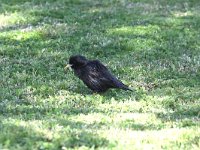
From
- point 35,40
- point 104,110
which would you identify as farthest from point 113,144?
point 35,40

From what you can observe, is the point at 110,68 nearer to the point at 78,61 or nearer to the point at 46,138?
the point at 78,61

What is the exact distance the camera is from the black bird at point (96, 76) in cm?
1750

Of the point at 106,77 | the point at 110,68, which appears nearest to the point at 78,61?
the point at 106,77

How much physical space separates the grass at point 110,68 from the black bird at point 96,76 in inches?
13.3

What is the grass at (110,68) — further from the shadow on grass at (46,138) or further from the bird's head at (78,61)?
the bird's head at (78,61)

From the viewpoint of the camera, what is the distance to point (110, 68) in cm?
2136

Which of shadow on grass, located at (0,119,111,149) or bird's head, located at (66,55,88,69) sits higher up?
bird's head, located at (66,55,88,69)

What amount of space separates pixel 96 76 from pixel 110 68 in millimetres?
3724

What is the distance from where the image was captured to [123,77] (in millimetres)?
20281

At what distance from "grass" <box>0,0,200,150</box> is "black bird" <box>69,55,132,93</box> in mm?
339

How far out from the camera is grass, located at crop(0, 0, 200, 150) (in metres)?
12.3

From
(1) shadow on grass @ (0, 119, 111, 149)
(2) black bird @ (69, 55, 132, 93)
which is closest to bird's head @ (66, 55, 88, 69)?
(2) black bird @ (69, 55, 132, 93)

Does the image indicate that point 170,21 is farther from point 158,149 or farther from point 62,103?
point 158,149

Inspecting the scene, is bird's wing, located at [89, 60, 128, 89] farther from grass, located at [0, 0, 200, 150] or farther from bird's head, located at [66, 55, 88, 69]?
bird's head, located at [66, 55, 88, 69]
